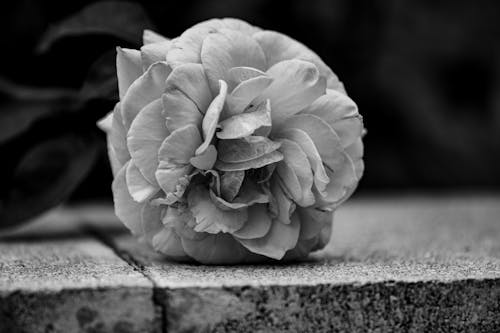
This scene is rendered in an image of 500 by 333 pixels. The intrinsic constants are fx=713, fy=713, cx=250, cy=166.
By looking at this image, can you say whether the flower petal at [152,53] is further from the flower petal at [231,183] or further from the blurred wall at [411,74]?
the blurred wall at [411,74]

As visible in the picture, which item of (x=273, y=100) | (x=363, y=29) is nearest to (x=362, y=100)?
(x=363, y=29)

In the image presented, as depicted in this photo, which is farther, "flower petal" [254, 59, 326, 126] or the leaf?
the leaf

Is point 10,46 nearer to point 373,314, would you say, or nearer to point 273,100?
point 273,100

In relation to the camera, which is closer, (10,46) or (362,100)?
(10,46)

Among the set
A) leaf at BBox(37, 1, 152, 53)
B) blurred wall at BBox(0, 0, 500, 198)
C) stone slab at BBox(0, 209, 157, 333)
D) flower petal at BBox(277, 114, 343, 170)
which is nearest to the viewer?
stone slab at BBox(0, 209, 157, 333)

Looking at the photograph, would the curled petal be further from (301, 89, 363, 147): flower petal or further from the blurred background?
the blurred background

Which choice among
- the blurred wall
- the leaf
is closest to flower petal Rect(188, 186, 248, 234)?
the leaf
